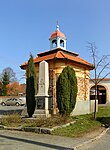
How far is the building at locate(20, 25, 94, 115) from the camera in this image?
75.3 feet

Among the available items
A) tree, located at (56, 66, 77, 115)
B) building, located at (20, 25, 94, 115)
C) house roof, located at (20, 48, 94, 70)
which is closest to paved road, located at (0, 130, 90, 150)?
tree, located at (56, 66, 77, 115)

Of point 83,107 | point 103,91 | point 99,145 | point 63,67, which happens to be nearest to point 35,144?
point 99,145

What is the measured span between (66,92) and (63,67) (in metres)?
5.29

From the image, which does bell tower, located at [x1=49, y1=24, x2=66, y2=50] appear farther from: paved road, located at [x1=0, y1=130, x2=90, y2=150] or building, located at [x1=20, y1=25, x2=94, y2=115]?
paved road, located at [x1=0, y1=130, x2=90, y2=150]

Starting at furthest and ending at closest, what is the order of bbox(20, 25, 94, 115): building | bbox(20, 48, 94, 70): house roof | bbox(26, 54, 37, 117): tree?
bbox(20, 48, 94, 70): house roof
bbox(20, 25, 94, 115): building
bbox(26, 54, 37, 117): tree

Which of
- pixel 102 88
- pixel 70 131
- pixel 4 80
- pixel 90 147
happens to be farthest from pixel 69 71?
pixel 4 80

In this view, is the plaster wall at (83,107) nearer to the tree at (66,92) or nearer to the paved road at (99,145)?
the tree at (66,92)

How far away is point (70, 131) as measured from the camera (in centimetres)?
1261

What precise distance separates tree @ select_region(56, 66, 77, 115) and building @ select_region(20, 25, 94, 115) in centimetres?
279

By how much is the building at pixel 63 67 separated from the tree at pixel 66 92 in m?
2.79

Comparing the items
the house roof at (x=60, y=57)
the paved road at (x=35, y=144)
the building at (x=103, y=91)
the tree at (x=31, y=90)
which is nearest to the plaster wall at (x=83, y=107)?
the house roof at (x=60, y=57)

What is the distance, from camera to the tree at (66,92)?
60.4 ft

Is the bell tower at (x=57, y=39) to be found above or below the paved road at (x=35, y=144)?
above

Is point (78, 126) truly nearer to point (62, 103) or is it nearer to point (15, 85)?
point (62, 103)
